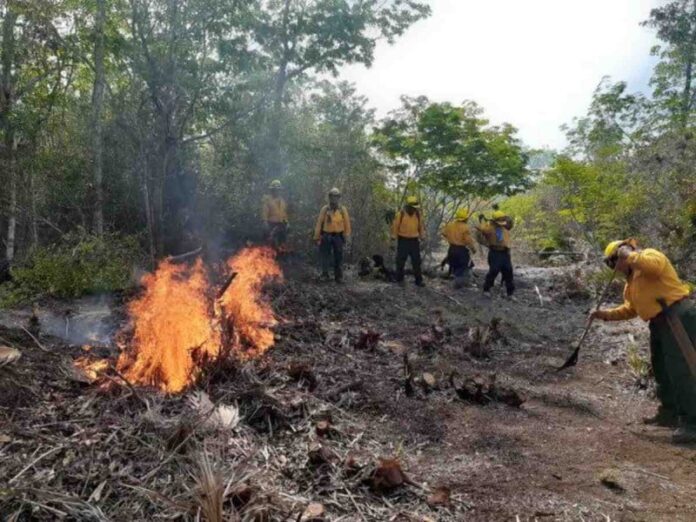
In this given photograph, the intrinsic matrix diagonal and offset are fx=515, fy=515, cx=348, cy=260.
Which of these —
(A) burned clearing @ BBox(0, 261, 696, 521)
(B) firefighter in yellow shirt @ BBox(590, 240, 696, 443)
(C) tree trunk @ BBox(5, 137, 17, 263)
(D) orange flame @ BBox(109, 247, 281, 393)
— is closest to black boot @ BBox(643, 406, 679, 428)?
(B) firefighter in yellow shirt @ BBox(590, 240, 696, 443)

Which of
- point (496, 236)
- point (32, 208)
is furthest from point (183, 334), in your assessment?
point (32, 208)

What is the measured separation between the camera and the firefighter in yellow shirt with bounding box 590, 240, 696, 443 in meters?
4.68

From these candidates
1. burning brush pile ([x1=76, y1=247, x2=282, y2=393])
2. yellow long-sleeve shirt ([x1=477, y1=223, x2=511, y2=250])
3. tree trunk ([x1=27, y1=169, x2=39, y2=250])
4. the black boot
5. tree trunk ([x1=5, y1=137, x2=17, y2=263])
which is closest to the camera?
burning brush pile ([x1=76, y1=247, x2=282, y2=393])

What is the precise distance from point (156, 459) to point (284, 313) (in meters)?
4.99

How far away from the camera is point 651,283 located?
15.8 feet

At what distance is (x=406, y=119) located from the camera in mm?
13508

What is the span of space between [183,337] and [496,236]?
24.7 ft

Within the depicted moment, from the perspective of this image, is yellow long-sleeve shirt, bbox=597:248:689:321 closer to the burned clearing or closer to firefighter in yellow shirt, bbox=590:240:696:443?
firefighter in yellow shirt, bbox=590:240:696:443

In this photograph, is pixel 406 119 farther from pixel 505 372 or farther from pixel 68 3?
pixel 505 372

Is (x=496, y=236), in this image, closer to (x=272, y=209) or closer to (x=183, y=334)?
(x=272, y=209)

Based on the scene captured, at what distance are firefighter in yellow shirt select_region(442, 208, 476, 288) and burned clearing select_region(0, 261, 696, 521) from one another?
563 centimetres

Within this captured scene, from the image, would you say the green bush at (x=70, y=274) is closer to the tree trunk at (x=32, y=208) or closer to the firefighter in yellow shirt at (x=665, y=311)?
the tree trunk at (x=32, y=208)

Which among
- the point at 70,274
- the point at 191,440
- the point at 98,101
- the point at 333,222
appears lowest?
the point at 191,440

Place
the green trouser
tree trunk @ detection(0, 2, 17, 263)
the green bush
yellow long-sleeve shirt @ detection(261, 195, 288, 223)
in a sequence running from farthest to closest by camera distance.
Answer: yellow long-sleeve shirt @ detection(261, 195, 288, 223) < tree trunk @ detection(0, 2, 17, 263) < the green bush < the green trouser
